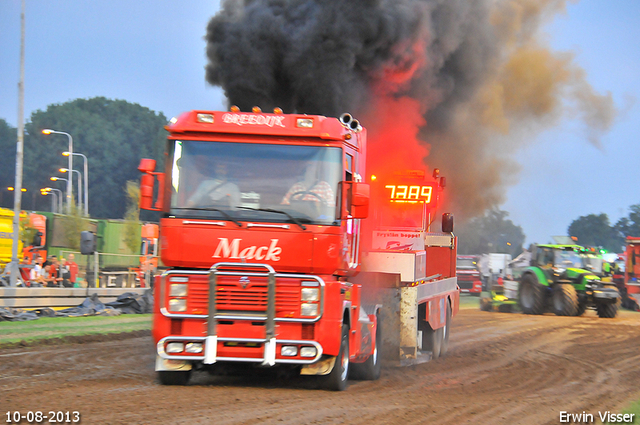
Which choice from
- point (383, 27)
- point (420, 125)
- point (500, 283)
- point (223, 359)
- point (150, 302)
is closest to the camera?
point (223, 359)

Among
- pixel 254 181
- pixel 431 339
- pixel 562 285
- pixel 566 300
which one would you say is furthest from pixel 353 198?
pixel 562 285

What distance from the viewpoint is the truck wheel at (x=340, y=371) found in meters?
8.27

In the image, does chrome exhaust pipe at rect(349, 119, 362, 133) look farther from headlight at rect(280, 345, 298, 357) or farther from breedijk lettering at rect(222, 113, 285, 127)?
headlight at rect(280, 345, 298, 357)

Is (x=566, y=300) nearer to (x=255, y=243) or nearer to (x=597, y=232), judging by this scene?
(x=255, y=243)

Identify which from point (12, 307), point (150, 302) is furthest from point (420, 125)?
point (12, 307)

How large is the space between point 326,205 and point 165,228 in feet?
5.67

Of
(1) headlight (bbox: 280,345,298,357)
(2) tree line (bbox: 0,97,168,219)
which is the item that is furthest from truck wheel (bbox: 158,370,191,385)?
(2) tree line (bbox: 0,97,168,219)

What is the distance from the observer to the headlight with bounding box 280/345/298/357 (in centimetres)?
789

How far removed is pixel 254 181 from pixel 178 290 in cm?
140

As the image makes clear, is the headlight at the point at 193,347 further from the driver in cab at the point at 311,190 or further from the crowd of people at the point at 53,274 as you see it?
the crowd of people at the point at 53,274

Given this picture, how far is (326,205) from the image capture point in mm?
8141

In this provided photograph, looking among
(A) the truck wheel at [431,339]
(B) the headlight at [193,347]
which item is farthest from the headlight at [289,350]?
(A) the truck wheel at [431,339]

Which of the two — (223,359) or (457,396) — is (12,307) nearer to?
(223,359)

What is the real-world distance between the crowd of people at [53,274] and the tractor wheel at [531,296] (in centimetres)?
1530
